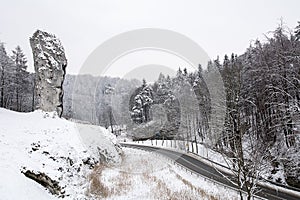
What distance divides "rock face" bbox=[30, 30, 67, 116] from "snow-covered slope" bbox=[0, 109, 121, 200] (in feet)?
10.8

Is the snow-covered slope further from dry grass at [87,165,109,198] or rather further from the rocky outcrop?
dry grass at [87,165,109,198]

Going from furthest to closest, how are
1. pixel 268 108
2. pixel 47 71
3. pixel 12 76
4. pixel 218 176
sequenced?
pixel 12 76
pixel 47 71
pixel 218 176
pixel 268 108

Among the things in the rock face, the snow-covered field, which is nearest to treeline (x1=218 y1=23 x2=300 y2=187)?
the snow-covered field

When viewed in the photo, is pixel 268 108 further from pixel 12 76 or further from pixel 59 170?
pixel 12 76

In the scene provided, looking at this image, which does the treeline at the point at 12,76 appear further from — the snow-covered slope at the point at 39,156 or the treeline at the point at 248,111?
the treeline at the point at 248,111

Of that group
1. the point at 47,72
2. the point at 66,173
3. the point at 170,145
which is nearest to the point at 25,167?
the point at 66,173

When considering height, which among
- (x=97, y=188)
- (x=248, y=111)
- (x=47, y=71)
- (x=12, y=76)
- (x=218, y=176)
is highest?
(x=12, y=76)

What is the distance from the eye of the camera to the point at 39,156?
12375mm

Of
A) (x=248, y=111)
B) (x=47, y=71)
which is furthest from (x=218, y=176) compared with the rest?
(x=47, y=71)

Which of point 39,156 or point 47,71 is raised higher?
point 47,71

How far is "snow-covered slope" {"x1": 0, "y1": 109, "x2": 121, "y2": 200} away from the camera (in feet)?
29.3

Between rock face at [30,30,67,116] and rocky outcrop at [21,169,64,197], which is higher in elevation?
rock face at [30,30,67,116]

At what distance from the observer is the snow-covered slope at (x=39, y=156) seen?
8.93m

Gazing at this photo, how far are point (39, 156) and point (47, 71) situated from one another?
13.6 m
